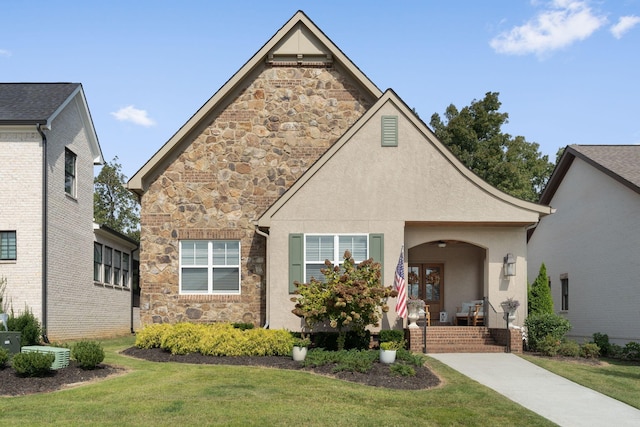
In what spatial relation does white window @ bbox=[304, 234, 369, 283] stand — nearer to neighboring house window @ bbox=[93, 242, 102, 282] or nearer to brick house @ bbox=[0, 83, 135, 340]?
brick house @ bbox=[0, 83, 135, 340]

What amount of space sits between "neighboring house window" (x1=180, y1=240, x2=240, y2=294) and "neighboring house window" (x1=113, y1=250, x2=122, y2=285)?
455 inches

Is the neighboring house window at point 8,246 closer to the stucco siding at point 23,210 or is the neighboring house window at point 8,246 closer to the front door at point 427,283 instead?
the stucco siding at point 23,210

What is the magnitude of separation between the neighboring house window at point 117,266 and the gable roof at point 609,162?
18.4 m

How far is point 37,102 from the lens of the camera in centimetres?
2184

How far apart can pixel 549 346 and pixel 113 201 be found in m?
42.3

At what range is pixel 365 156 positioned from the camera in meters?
17.5

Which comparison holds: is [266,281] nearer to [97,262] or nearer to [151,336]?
[151,336]

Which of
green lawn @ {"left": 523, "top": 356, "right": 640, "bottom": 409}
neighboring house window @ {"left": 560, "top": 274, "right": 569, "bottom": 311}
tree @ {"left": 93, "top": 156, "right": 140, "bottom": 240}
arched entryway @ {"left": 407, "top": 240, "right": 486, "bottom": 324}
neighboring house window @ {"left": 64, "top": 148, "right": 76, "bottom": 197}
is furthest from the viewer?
tree @ {"left": 93, "top": 156, "right": 140, "bottom": 240}

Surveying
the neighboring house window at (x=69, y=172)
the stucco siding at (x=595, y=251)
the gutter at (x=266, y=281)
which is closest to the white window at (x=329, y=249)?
the gutter at (x=266, y=281)

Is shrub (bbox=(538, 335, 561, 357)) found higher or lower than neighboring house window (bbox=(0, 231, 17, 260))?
lower

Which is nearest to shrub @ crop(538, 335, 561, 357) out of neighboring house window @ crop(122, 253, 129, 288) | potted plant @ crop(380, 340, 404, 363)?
potted plant @ crop(380, 340, 404, 363)

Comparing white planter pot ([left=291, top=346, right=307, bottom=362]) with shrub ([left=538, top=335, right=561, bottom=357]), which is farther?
shrub ([left=538, top=335, right=561, bottom=357])

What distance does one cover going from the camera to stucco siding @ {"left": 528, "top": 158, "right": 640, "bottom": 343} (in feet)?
64.5

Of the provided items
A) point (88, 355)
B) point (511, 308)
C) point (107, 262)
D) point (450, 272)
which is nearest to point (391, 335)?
point (511, 308)
